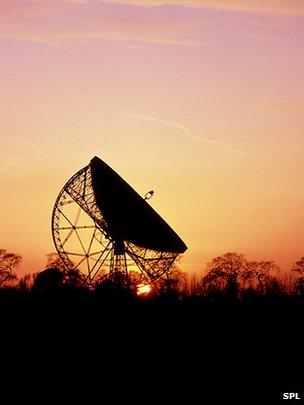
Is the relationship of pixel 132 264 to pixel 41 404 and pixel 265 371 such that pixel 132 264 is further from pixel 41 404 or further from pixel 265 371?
pixel 41 404

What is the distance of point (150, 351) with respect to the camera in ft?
119

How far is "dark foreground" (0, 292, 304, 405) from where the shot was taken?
94.4ft

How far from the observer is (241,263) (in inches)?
5123

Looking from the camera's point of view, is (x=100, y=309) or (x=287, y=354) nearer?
(x=287, y=354)

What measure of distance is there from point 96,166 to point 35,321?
12757 mm

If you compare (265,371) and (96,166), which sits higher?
(96,166)

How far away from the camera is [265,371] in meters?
32.0

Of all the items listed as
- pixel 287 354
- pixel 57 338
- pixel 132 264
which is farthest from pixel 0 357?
pixel 132 264

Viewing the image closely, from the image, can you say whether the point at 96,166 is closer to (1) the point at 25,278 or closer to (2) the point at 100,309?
(2) the point at 100,309

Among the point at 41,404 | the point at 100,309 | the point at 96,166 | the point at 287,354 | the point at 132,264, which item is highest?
the point at 96,166

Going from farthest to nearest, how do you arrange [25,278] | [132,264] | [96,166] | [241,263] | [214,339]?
[241,263] → [25,278] → [132,264] → [96,166] → [214,339]

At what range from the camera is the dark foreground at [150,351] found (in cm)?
2878

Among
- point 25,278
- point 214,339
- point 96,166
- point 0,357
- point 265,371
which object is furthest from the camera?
point 25,278

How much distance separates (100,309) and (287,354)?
1389cm
